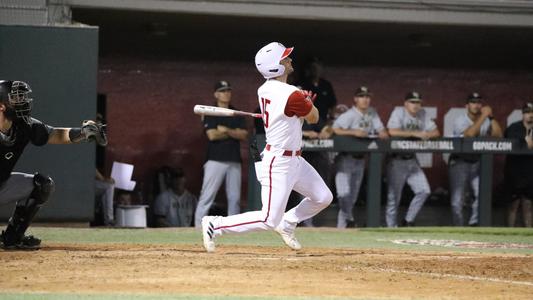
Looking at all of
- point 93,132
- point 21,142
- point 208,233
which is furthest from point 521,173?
point 21,142

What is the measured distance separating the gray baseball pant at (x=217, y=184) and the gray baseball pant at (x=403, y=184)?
185 cm

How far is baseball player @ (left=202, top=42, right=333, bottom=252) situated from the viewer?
7.36m

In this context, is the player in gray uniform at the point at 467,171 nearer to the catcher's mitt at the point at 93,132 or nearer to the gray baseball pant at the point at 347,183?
the gray baseball pant at the point at 347,183

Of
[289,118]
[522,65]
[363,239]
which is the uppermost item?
[522,65]

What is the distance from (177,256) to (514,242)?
417cm

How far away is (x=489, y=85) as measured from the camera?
1521 cm

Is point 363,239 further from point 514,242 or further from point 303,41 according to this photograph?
point 303,41

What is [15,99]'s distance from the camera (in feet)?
24.0

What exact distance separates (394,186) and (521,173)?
5.74 ft

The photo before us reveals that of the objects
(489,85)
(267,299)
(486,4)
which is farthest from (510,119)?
(267,299)

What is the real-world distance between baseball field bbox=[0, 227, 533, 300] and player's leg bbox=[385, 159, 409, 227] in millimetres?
2621

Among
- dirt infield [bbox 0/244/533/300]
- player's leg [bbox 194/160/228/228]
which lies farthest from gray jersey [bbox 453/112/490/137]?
dirt infield [bbox 0/244/533/300]

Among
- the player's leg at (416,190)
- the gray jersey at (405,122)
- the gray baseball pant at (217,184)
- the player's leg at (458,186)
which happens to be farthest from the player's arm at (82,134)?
the player's leg at (458,186)

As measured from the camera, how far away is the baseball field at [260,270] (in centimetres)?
571
